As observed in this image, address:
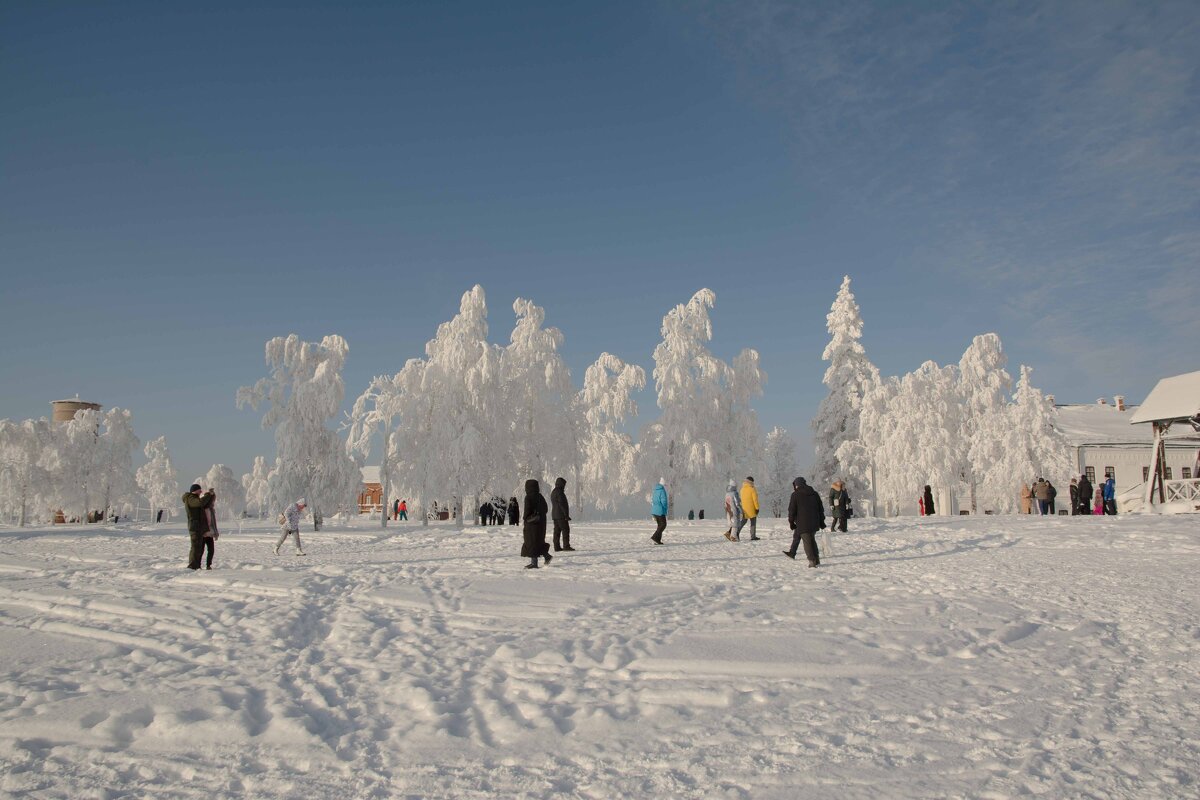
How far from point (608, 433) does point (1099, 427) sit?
3577cm

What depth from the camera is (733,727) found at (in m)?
5.59

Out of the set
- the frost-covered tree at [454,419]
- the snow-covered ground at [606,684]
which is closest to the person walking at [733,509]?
the snow-covered ground at [606,684]

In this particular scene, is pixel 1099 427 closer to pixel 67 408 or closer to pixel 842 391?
pixel 842 391

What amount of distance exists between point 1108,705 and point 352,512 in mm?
30114

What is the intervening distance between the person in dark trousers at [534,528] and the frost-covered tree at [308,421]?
19396 millimetres

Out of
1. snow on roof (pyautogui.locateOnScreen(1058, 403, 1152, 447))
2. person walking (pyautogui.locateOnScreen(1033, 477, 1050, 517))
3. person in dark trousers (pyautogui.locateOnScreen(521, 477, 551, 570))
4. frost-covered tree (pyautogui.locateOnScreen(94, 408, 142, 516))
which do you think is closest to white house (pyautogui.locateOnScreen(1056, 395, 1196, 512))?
snow on roof (pyautogui.locateOnScreen(1058, 403, 1152, 447))

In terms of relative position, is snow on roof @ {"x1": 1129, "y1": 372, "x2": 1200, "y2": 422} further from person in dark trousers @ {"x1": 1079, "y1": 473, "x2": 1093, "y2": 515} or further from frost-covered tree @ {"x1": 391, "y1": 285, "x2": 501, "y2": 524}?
frost-covered tree @ {"x1": 391, "y1": 285, "x2": 501, "y2": 524}

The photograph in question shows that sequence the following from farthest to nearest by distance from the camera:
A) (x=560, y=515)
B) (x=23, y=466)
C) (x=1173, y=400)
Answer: (x=23, y=466) → (x=1173, y=400) → (x=560, y=515)

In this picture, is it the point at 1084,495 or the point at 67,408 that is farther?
the point at 67,408

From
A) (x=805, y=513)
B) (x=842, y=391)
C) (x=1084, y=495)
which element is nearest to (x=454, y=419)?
(x=805, y=513)

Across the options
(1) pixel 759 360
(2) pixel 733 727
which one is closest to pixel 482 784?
(2) pixel 733 727

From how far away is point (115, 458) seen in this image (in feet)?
173

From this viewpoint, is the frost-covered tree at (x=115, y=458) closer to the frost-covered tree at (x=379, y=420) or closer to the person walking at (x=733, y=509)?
the frost-covered tree at (x=379, y=420)

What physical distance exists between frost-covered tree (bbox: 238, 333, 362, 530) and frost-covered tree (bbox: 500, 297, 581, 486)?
7041mm
